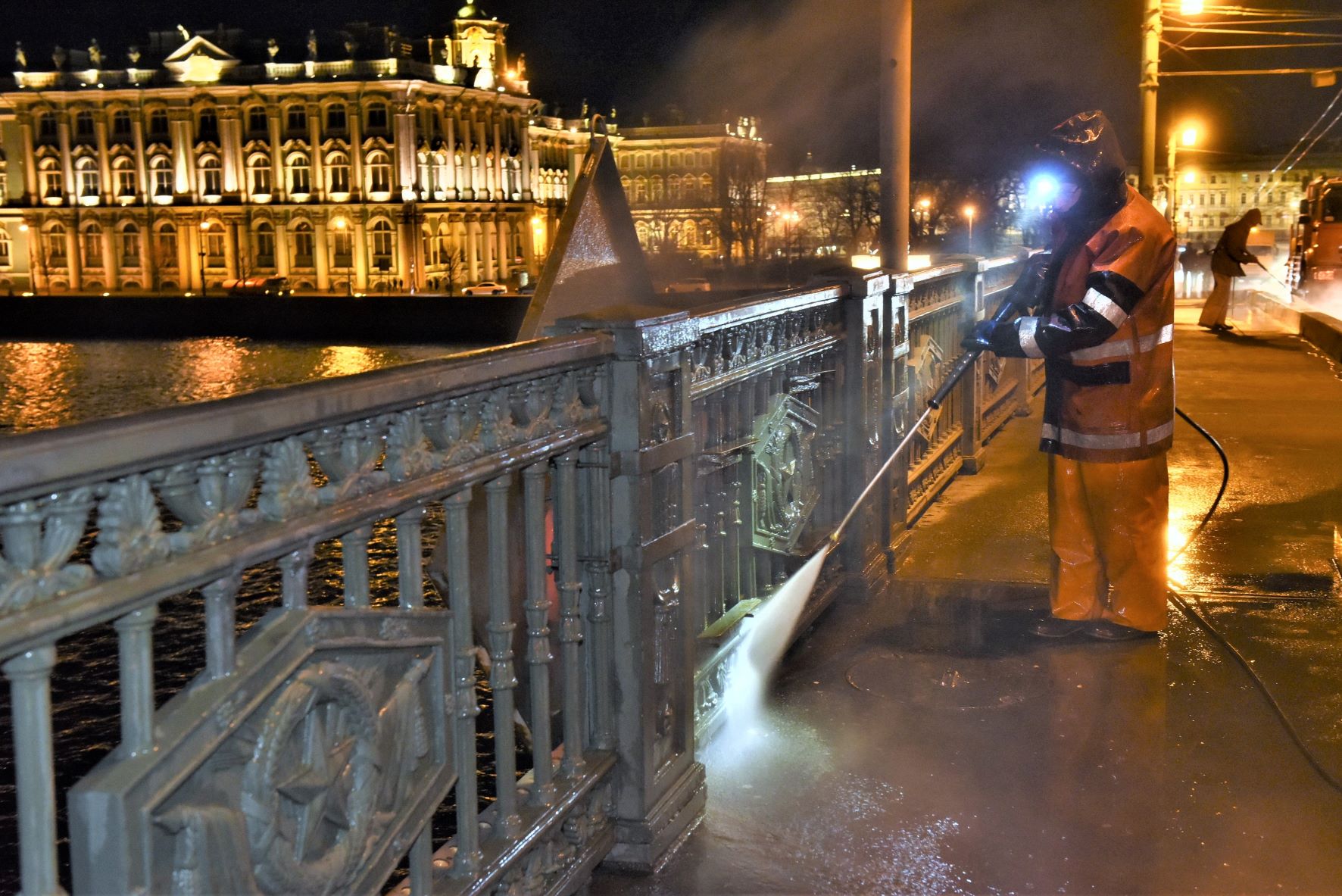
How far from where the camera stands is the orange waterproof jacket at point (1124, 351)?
5.19 m

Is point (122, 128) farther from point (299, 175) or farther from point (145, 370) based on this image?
point (145, 370)

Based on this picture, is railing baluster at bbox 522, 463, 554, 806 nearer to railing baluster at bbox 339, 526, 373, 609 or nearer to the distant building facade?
railing baluster at bbox 339, 526, 373, 609

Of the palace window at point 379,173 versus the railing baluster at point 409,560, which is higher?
the palace window at point 379,173

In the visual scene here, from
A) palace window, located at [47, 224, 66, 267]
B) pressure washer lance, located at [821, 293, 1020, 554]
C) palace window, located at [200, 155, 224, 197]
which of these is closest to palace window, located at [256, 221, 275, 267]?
palace window, located at [200, 155, 224, 197]

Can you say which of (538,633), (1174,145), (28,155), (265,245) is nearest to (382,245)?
→ (265,245)

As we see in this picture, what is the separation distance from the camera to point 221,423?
195cm

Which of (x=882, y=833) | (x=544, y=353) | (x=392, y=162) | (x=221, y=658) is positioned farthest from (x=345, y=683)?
(x=392, y=162)

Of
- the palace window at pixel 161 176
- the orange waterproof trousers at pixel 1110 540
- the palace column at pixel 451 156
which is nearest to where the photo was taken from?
the orange waterproof trousers at pixel 1110 540

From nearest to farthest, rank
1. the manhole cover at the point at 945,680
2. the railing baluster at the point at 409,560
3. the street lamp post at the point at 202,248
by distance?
the railing baluster at the point at 409,560 → the manhole cover at the point at 945,680 → the street lamp post at the point at 202,248

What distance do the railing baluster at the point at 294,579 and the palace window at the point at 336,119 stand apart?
324 feet

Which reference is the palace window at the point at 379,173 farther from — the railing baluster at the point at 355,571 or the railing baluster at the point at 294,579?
the railing baluster at the point at 294,579

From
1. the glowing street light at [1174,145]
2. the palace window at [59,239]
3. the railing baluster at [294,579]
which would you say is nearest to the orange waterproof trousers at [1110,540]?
the railing baluster at [294,579]

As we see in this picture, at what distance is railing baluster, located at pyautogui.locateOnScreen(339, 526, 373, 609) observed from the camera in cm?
234

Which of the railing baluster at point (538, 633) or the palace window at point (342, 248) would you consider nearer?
the railing baluster at point (538, 633)
